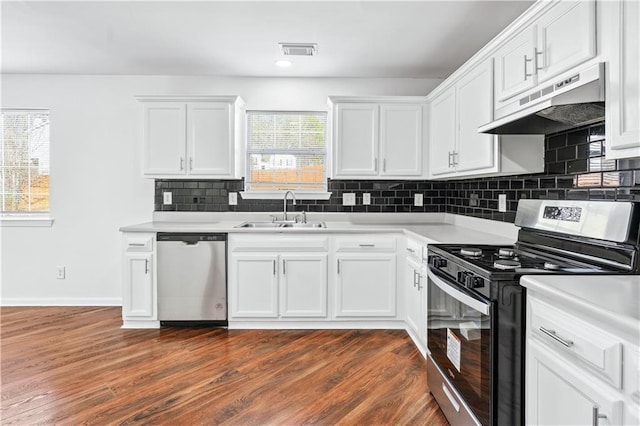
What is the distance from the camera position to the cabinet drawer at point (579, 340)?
1.02 metres

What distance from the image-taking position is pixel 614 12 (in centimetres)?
143

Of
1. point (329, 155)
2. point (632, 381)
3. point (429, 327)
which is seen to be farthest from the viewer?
point (329, 155)

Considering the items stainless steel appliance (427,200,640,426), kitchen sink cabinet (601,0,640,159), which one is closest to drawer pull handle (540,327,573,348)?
stainless steel appliance (427,200,640,426)

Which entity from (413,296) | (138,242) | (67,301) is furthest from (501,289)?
(67,301)

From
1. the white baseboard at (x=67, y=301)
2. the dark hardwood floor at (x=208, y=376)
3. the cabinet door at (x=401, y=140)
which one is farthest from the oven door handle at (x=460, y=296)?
the white baseboard at (x=67, y=301)

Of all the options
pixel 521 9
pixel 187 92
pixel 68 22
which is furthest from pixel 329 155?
pixel 68 22

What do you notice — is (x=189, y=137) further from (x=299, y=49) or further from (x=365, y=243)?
(x=365, y=243)

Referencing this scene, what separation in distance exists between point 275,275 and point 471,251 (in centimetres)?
182

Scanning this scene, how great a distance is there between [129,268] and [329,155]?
84.5 inches

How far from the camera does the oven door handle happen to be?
1626 millimetres

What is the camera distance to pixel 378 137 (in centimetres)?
380

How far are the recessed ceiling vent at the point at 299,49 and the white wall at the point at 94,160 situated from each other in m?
0.78

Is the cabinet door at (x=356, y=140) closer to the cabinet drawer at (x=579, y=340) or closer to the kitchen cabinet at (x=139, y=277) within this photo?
the kitchen cabinet at (x=139, y=277)

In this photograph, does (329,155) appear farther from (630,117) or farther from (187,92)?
(630,117)
